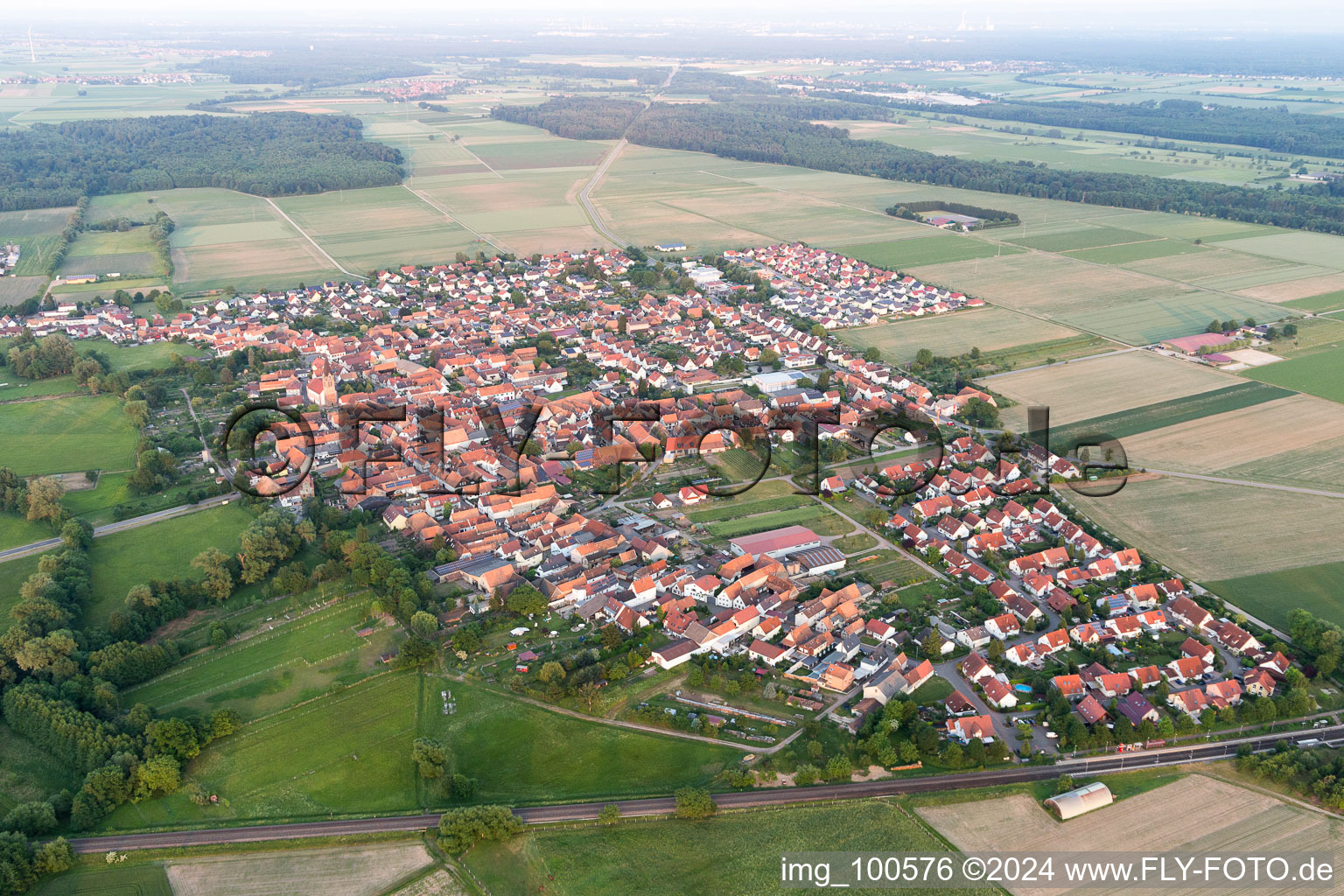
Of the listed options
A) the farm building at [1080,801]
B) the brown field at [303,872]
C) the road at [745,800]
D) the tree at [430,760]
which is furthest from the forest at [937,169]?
the brown field at [303,872]

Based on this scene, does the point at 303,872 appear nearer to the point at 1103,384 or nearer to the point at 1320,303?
the point at 1103,384

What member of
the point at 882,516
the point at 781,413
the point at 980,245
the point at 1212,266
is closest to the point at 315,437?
the point at 781,413

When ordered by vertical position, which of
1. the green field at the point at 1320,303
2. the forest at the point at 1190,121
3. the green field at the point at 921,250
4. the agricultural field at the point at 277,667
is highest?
the forest at the point at 1190,121

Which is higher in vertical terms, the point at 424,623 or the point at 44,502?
the point at 44,502

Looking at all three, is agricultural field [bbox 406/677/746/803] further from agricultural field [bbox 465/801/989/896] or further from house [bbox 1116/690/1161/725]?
house [bbox 1116/690/1161/725]

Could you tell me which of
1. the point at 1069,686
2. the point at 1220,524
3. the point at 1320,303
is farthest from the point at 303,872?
the point at 1320,303

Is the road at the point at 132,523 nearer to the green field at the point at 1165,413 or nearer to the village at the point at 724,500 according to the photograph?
the village at the point at 724,500

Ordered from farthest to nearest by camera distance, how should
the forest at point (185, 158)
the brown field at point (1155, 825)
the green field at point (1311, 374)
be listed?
the forest at point (185, 158) < the green field at point (1311, 374) < the brown field at point (1155, 825)
